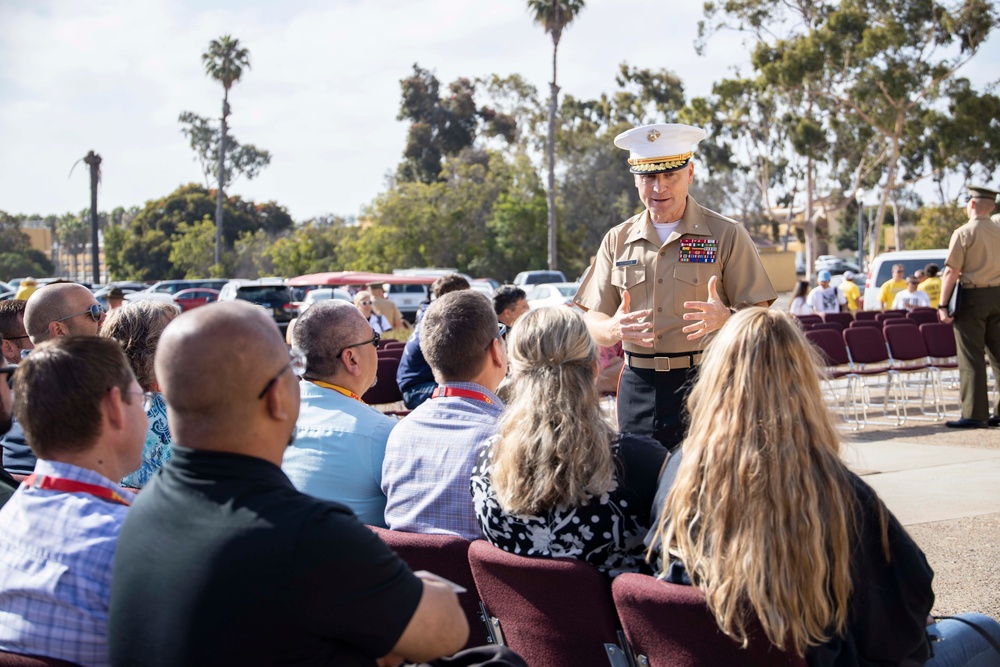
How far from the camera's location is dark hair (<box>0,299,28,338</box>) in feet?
16.3

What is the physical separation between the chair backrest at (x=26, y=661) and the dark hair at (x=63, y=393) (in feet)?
1.59

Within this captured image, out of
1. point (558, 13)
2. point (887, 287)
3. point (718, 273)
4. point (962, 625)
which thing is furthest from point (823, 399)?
point (558, 13)

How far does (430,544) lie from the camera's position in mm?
2619

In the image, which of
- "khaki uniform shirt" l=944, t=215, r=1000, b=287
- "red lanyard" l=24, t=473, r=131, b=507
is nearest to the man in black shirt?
"red lanyard" l=24, t=473, r=131, b=507

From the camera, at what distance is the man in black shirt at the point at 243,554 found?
1.68 metres

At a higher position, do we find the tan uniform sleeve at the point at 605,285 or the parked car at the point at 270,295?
the tan uniform sleeve at the point at 605,285

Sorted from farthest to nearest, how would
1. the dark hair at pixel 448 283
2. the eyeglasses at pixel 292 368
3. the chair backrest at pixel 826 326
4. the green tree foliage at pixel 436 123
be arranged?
the green tree foliage at pixel 436 123, the chair backrest at pixel 826 326, the dark hair at pixel 448 283, the eyeglasses at pixel 292 368

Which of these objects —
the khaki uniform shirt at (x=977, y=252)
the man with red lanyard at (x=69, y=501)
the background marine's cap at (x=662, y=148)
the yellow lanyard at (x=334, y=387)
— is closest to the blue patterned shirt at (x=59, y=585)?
the man with red lanyard at (x=69, y=501)

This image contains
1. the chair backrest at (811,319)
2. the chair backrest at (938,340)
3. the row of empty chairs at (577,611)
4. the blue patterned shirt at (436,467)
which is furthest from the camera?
the chair backrest at (811,319)

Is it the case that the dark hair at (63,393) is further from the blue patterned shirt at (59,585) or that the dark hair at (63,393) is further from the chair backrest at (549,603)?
the chair backrest at (549,603)

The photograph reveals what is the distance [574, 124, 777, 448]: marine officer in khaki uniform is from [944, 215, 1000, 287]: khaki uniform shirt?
16.8ft

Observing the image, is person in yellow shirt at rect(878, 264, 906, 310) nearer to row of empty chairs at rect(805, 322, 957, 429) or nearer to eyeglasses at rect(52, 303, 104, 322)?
row of empty chairs at rect(805, 322, 957, 429)

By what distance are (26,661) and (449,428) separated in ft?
4.76

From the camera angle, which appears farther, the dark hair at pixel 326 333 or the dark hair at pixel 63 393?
the dark hair at pixel 326 333
